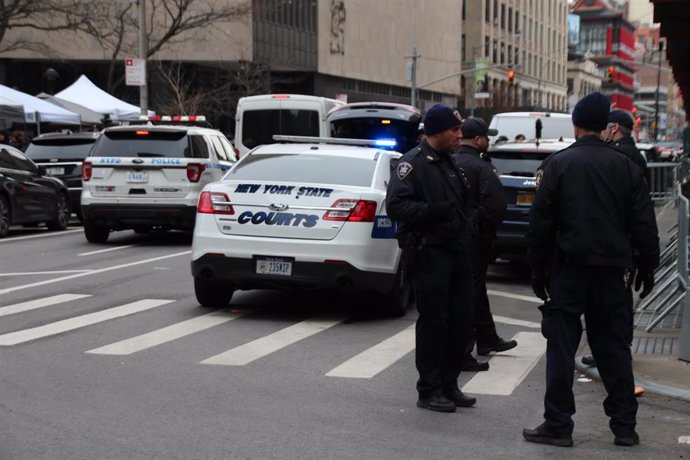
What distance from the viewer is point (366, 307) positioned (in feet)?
38.9

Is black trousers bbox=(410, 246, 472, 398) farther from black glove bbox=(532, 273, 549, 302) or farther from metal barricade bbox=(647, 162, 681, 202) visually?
metal barricade bbox=(647, 162, 681, 202)

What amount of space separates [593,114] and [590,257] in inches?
33.1

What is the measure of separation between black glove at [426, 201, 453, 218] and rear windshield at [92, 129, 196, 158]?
1141cm

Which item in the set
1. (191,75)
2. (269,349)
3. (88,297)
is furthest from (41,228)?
(191,75)

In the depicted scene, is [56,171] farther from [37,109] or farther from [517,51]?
[517,51]

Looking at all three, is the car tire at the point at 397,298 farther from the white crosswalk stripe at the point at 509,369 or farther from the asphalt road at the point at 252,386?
the white crosswalk stripe at the point at 509,369

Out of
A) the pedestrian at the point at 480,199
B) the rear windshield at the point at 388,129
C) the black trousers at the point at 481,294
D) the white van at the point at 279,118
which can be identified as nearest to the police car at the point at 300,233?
the black trousers at the point at 481,294

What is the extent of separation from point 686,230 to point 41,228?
50.2 feet

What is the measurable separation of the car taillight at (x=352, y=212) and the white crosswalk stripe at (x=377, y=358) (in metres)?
1.16

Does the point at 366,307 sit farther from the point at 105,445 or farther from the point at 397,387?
the point at 105,445

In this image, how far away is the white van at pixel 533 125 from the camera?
27297mm

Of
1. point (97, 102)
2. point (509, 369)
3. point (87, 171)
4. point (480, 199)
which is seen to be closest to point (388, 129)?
point (87, 171)

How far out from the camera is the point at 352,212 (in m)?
10.6

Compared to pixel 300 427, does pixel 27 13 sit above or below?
above
